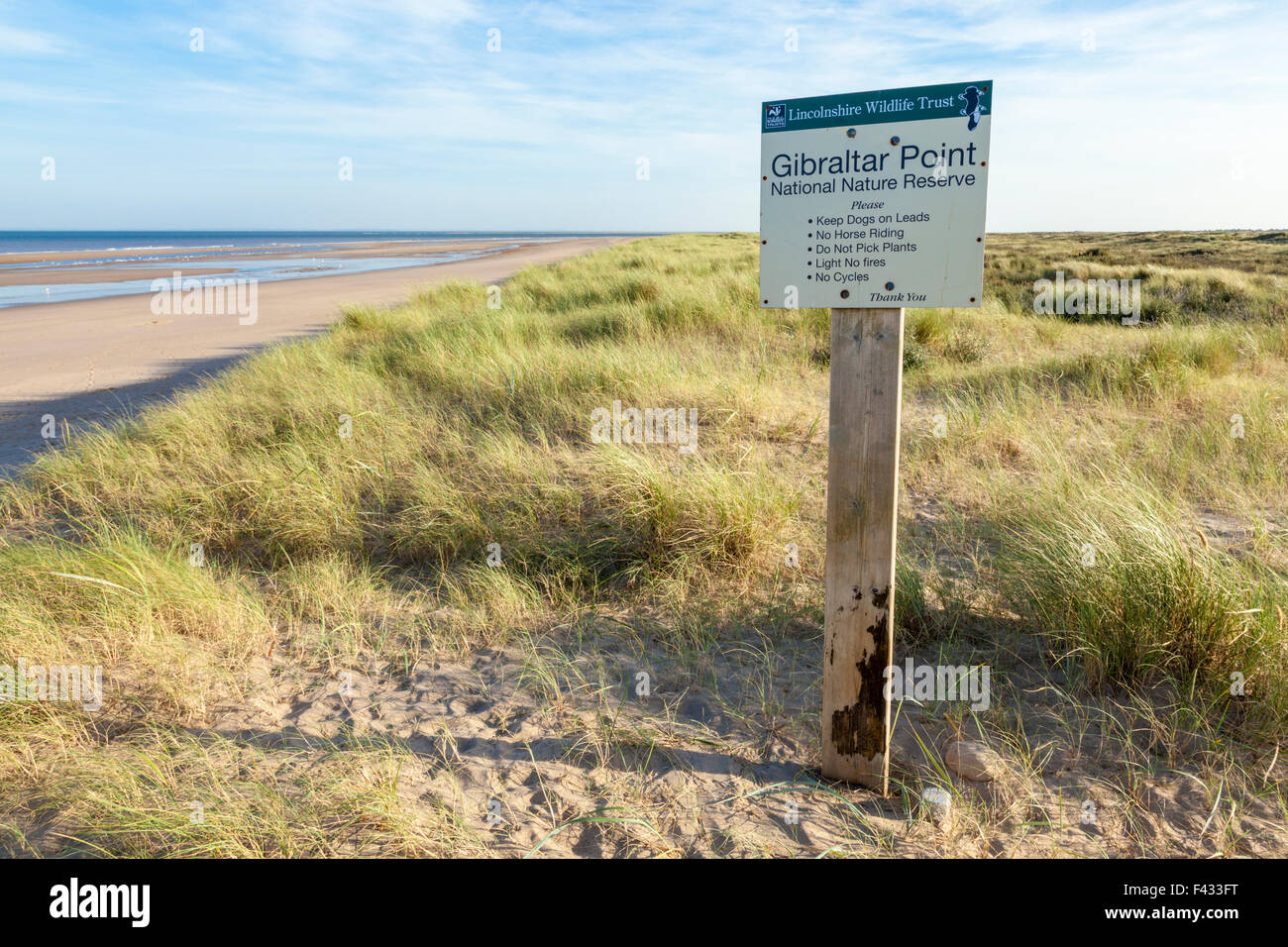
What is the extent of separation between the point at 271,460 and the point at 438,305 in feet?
Result: 28.2

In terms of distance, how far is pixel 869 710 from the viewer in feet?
8.54

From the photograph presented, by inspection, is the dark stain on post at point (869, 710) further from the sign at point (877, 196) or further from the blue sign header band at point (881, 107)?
the blue sign header band at point (881, 107)

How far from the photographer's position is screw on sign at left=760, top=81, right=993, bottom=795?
230 centimetres

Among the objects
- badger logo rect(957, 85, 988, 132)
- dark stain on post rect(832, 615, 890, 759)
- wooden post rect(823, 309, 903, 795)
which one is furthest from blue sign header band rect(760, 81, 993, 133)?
dark stain on post rect(832, 615, 890, 759)

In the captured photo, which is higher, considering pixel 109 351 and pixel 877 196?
pixel 877 196

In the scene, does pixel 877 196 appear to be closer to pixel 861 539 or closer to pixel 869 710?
pixel 861 539

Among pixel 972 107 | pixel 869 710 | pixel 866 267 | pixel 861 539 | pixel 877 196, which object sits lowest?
pixel 869 710

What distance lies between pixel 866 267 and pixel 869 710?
1474 mm

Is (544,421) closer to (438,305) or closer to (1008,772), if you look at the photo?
(1008,772)

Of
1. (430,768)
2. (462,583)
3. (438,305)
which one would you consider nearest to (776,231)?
(430,768)

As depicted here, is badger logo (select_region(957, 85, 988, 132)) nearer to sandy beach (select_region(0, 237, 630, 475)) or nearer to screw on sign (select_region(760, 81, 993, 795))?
screw on sign (select_region(760, 81, 993, 795))

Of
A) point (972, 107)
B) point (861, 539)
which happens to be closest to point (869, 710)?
point (861, 539)

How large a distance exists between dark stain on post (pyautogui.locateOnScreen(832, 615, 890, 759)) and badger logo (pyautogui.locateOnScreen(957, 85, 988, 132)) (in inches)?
60.7

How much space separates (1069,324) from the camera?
37.1ft
